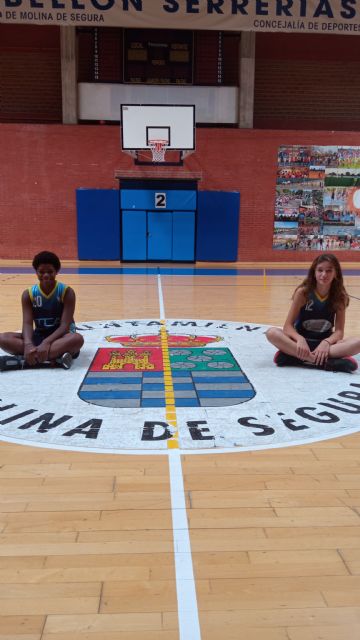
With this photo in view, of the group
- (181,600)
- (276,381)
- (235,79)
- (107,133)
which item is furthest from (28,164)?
(181,600)

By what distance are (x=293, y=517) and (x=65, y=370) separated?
3.18 meters

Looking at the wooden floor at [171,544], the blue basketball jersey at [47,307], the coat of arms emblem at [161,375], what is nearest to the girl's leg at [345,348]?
the coat of arms emblem at [161,375]

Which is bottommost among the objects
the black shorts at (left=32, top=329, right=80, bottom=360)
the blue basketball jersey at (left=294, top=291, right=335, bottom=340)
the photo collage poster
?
the black shorts at (left=32, top=329, right=80, bottom=360)

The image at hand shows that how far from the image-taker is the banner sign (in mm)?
13680

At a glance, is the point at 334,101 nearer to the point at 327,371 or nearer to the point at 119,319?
the point at 119,319

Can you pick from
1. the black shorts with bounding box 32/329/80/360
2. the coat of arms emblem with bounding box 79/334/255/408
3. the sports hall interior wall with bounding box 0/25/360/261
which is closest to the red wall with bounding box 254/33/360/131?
the sports hall interior wall with bounding box 0/25/360/261

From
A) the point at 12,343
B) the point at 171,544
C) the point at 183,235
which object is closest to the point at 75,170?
the point at 183,235

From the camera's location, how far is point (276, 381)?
5066mm

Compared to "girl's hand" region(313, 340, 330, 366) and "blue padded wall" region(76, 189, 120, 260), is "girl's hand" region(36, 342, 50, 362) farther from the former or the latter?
"blue padded wall" region(76, 189, 120, 260)

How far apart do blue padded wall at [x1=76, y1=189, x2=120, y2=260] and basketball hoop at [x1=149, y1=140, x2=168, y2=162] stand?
72.7 inches

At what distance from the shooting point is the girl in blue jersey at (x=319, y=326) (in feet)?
17.5

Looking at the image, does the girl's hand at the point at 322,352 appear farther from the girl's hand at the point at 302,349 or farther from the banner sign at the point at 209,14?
the banner sign at the point at 209,14

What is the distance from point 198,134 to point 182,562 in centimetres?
1598

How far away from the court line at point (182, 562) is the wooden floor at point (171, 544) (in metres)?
0.03
